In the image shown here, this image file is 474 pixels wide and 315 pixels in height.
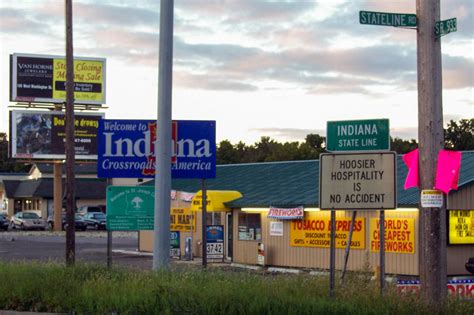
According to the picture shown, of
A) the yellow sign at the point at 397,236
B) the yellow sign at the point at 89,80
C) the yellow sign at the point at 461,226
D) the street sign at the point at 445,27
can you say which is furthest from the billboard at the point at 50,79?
the street sign at the point at 445,27

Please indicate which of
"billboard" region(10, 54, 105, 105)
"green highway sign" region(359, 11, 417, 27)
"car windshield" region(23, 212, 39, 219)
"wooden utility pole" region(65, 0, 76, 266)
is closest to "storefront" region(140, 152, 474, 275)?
"wooden utility pole" region(65, 0, 76, 266)

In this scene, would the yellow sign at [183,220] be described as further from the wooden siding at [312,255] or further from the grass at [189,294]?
the grass at [189,294]

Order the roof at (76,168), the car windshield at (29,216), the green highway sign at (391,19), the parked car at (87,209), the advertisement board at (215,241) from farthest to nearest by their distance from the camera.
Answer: the roof at (76,168), the parked car at (87,209), the car windshield at (29,216), the advertisement board at (215,241), the green highway sign at (391,19)

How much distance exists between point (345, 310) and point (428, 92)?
3247mm

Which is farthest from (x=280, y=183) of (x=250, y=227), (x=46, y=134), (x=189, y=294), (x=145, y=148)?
(x=46, y=134)

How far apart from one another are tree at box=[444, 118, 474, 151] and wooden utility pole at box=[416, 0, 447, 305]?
6981 cm

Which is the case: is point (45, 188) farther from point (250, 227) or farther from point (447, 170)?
point (447, 170)

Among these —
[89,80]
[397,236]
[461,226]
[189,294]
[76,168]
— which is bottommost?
[189,294]

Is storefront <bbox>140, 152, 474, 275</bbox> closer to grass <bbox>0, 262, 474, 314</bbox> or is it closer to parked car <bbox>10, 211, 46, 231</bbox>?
grass <bbox>0, 262, 474, 314</bbox>

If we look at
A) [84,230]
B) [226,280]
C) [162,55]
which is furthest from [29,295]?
[84,230]

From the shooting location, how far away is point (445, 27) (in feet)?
37.2

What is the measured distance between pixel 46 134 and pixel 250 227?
33340 millimetres

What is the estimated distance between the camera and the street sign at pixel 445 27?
36.9ft

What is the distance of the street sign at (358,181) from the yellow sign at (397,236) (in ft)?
50.8
